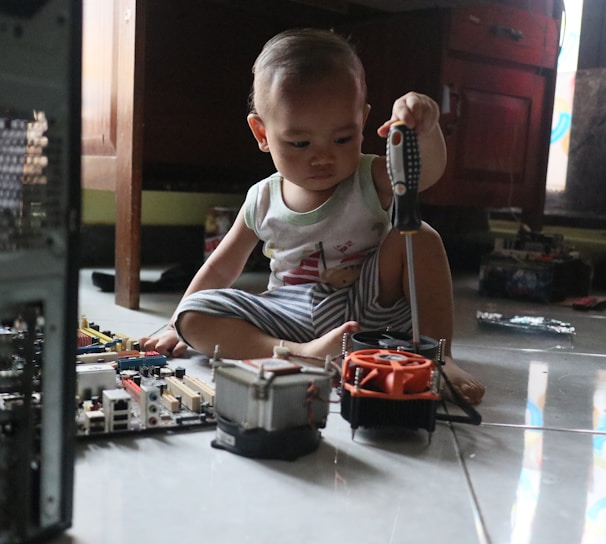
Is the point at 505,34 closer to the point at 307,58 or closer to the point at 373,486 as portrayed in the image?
the point at 307,58

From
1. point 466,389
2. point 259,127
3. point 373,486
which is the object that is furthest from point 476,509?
point 259,127

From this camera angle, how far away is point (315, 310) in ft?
3.13

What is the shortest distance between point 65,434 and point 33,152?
186 mm

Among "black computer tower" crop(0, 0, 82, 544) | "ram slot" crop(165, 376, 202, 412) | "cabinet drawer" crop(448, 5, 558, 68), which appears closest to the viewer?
"black computer tower" crop(0, 0, 82, 544)

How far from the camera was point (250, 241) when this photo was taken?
3.62ft

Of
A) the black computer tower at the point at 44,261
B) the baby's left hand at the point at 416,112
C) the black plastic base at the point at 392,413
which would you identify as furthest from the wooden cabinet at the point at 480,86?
the black computer tower at the point at 44,261

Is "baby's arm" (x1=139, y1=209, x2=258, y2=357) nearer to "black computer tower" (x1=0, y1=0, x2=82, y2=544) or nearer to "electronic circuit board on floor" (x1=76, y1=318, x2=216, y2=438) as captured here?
"electronic circuit board on floor" (x1=76, y1=318, x2=216, y2=438)

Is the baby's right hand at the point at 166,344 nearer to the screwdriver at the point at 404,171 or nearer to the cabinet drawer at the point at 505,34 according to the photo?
the screwdriver at the point at 404,171

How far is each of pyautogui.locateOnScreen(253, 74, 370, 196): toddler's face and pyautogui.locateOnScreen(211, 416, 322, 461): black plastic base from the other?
1.43 feet

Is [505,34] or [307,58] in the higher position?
[505,34]

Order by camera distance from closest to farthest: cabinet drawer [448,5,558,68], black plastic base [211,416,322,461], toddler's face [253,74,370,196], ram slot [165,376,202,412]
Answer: black plastic base [211,416,322,461], ram slot [165,376,202,412], toddler's face [253,74,370,196], cabinet drawer [448,5,558,68]

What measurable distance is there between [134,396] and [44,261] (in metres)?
0.35

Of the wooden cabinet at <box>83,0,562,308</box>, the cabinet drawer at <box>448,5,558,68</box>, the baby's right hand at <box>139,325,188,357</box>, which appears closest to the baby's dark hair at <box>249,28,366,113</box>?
the baby's right hand at <box>139,325,188,357</box>

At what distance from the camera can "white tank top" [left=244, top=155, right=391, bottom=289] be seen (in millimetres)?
981
